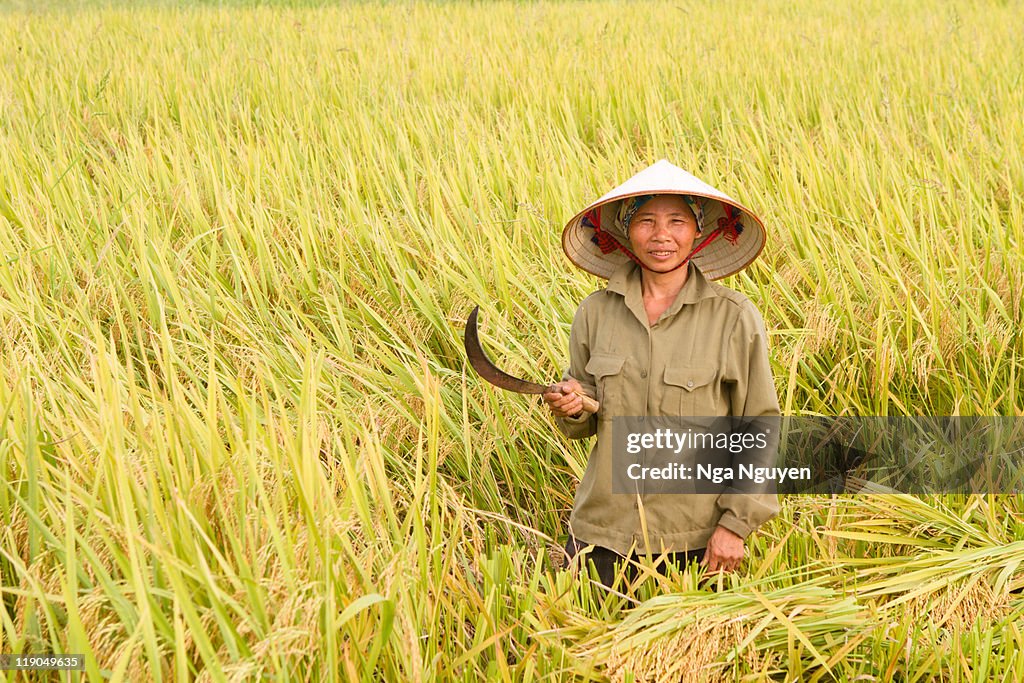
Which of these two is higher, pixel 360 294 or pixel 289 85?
pixel 289 85

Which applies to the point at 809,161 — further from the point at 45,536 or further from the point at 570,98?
the point at 45,536

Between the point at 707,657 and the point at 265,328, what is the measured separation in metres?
1.46

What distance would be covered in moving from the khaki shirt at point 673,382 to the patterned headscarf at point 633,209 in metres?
0.08

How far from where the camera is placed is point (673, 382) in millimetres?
1586

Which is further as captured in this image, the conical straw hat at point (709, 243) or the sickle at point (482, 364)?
the conical straw hat at point (709, 243)

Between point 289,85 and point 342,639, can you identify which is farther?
point 289,85

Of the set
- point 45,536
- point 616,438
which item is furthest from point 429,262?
point 45,536

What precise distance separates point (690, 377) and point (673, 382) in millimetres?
29

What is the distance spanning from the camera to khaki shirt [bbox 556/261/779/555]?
1592 millimetres

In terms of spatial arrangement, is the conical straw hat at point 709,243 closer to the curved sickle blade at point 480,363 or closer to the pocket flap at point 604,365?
the pocket flap at point 604,365

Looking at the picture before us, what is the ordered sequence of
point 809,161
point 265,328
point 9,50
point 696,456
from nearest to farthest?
point 696,456
point 265,328
point 809,161
point 9,50

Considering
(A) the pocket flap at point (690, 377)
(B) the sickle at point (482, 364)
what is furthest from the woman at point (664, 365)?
(B) the sickle at point (482, 364)

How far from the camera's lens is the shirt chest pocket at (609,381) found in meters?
1.62

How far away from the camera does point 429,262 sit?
2.65 m
